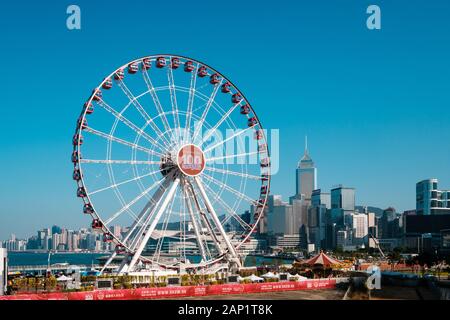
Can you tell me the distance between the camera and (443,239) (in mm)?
148625

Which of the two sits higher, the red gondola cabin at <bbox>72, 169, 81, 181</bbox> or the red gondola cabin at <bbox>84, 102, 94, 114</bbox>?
the red gondola cabin at <bbox>84, 102, 94, 114</bbox>

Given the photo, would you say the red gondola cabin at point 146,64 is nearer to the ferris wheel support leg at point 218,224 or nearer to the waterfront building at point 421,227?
the ferris wheel support leg at point 218,224

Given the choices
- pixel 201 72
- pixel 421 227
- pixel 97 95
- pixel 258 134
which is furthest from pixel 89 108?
pixel 421 227

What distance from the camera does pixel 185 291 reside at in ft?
120

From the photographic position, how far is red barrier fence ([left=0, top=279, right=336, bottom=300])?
32575mm

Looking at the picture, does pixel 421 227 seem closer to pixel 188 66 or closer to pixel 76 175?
pixel 188 66

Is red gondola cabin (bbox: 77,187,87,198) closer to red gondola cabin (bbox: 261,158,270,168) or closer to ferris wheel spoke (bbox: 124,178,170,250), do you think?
ferris wheel spoke (bbox: 124,178,170,250)

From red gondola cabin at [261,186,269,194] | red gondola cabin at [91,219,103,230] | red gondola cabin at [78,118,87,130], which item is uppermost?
red gondola cabin at [78,118,87,130]

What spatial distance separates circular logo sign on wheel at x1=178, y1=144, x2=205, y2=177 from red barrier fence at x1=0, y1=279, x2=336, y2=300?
9.15 meters

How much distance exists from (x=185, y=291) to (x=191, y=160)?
10447 mm

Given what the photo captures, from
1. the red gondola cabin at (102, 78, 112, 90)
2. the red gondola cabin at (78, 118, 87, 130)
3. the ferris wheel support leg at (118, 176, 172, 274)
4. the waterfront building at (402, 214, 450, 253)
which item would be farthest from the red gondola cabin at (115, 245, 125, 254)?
the waterfront building at (402, 214, 450, 253)

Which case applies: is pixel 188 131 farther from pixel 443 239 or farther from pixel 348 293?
pixel 443 239
